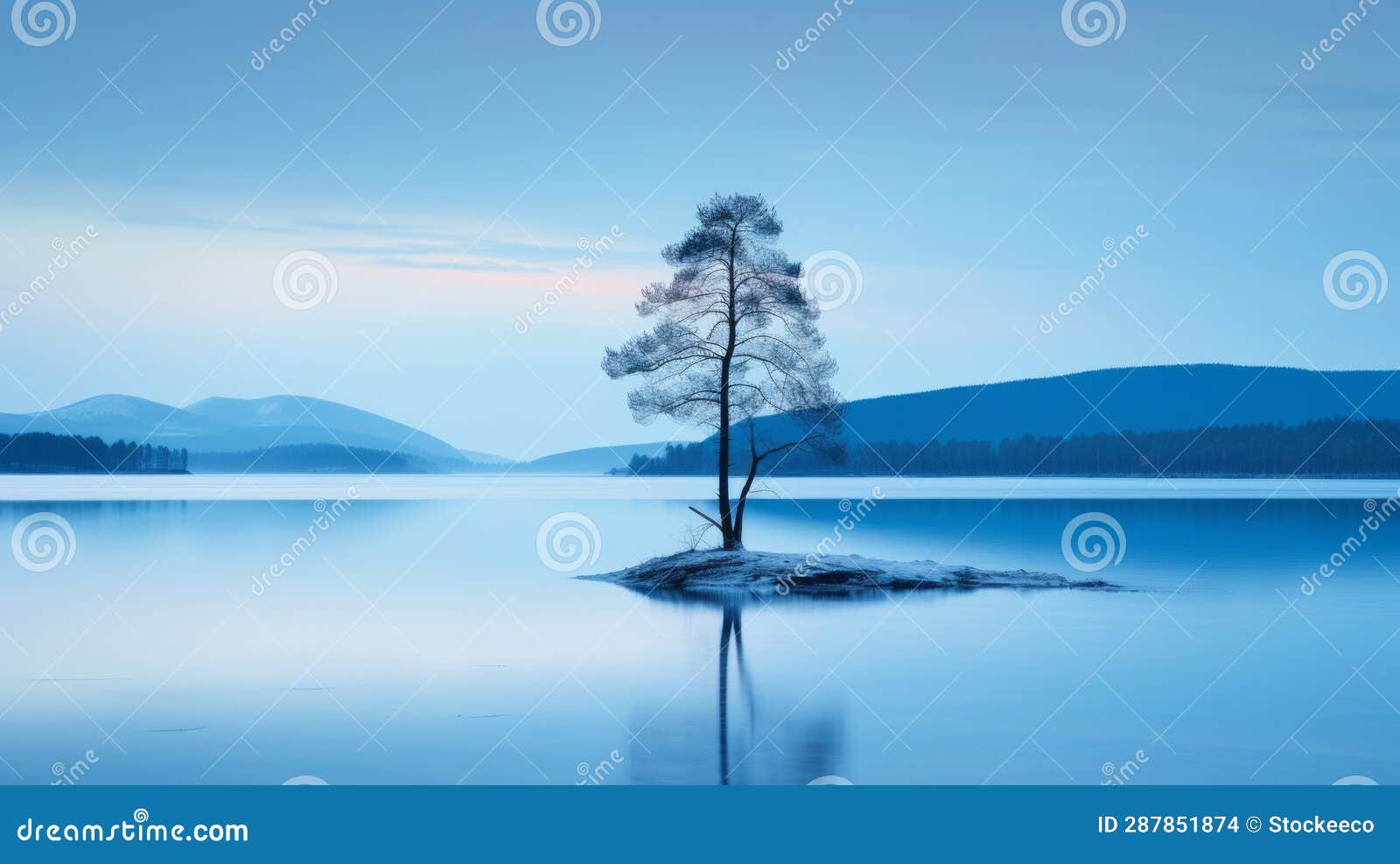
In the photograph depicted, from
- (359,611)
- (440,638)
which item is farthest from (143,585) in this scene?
(440,638)

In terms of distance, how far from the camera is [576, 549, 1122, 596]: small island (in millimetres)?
35156

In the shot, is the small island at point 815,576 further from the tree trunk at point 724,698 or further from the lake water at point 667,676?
the tree trunk at point 724,698

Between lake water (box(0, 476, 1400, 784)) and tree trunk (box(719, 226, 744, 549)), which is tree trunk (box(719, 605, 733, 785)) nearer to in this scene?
lake water (box(0, 476, 1400, 784))

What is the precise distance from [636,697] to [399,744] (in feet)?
13.3

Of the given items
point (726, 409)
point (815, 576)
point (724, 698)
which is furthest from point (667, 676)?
point (726, 409)

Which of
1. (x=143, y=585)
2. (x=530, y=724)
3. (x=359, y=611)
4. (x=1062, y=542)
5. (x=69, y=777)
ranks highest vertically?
(x=1062, y=542)

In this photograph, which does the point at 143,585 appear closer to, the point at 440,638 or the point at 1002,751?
the point at 440,638

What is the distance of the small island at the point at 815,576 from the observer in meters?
35.2

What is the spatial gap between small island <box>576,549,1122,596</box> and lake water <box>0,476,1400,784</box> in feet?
5.90

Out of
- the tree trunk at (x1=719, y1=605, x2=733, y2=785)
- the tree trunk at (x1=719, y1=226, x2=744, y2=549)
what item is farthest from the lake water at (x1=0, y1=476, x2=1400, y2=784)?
the tree trunk at (x1=719, y1=226, x2=744, y2=549)

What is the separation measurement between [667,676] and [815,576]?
15.5 meters

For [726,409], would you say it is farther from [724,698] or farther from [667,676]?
[724,698]

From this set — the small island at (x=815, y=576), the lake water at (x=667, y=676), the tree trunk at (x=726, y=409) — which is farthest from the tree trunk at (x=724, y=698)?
the tree trunk at (x=726, y=409)

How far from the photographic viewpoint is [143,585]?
34.5 metres
